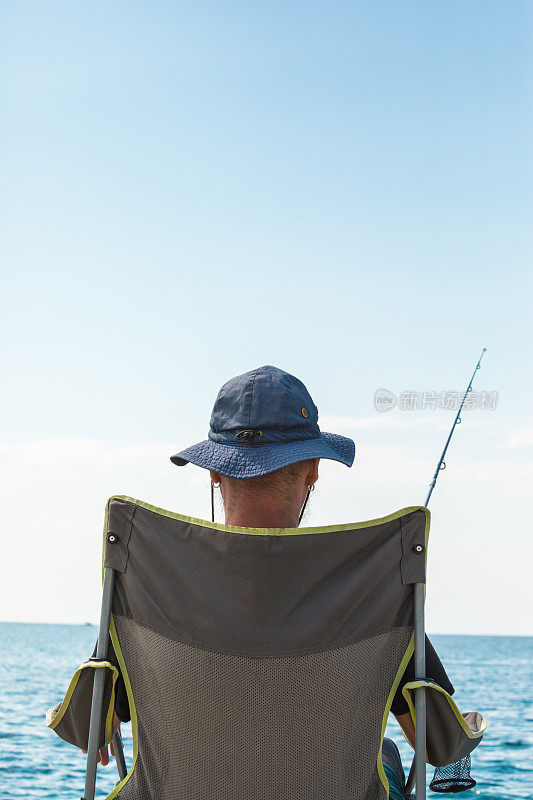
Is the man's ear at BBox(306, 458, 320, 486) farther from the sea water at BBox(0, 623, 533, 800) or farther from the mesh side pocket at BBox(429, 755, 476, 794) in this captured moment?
the sea water at BBox(0, 623, 533, 800)

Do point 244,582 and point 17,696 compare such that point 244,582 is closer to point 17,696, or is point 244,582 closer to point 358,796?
point 358,796

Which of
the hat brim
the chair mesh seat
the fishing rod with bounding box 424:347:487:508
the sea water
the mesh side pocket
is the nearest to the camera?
the chair mesh seat

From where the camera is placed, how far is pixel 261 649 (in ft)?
5.17

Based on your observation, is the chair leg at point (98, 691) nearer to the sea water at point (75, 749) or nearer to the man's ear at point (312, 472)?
the man's ear at point (312, 472)

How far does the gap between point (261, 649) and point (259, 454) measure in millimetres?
385

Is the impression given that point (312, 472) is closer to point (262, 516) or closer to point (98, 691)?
point (262, 516)

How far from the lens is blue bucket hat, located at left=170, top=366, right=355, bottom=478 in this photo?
175 cm

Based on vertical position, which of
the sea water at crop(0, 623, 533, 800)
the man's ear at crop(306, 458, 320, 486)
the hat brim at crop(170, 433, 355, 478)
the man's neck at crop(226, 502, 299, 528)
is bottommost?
the sea water at crop(0, 623, 533, 800)

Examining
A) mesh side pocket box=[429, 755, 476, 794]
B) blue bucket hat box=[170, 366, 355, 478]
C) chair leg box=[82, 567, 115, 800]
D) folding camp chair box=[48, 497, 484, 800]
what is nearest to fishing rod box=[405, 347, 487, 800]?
folding camp chair box=[48, 497, 484, 800]

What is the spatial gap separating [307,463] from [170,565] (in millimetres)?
352

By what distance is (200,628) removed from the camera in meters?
1.60

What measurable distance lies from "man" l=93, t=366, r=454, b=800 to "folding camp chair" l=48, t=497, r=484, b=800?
8 cm

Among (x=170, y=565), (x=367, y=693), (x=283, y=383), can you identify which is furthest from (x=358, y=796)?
(x=283, y=383)

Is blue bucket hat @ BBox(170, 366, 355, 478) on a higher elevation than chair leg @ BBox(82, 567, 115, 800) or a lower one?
higher
